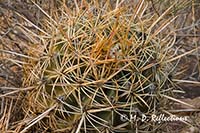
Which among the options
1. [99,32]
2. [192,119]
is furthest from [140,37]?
[192,119]

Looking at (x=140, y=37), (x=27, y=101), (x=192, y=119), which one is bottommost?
(x=192, y=119)

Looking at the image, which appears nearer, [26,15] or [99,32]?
[99,32]

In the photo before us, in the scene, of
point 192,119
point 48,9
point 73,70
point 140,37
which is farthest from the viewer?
point 48,9

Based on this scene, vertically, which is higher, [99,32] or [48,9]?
[48,9]

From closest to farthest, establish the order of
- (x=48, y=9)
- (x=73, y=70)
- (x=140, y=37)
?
1. (x=73, y=70)
2. (x=140, y=37)
3. (x=48, y=9)

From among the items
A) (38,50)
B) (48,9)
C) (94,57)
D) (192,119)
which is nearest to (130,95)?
(94,57)

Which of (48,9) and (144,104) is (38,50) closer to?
(144,104)
